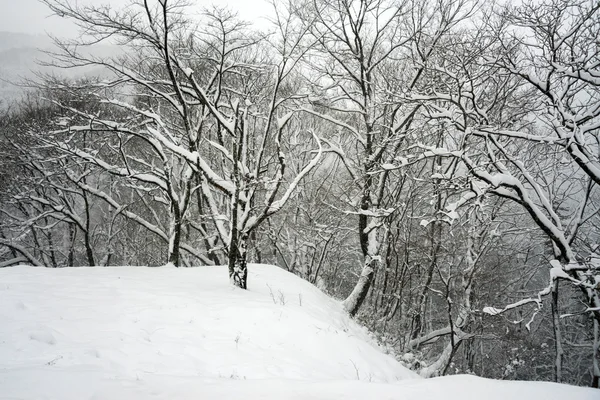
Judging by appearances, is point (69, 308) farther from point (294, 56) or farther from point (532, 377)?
point (532, 377)

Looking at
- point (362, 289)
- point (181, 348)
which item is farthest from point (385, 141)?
point (181, 348)

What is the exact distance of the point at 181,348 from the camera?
14.7 ft

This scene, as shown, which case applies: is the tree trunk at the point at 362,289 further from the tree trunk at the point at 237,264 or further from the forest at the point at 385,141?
the tree trunk at the point at 237,264

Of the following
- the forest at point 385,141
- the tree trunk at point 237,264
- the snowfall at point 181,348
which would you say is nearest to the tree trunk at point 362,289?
the forest at point 385,141

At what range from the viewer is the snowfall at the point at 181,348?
10.5 ft

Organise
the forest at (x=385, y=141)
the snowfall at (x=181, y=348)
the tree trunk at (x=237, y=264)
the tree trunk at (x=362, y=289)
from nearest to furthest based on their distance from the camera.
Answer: the snowfall at (x=181, y=348)
the forest at (x=385, y=141)
the tree trunk at (x=237, y=264)
the tree trunk at (x=362, y=289)

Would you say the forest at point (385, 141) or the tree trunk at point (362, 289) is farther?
the tree trunk at point (362, 289)

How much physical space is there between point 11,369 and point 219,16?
7.68m

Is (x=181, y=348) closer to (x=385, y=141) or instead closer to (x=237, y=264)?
(x=237, y=264)

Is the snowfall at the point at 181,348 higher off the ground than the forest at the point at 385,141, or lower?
lower

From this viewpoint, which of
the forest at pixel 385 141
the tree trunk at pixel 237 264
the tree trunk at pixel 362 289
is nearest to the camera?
the forest at pixel 385 141

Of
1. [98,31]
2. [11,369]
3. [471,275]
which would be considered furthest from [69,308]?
[471,275]

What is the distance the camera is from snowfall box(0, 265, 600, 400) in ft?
10.5

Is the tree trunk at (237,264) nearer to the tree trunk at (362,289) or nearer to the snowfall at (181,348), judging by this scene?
the snowfall at (181,348)
